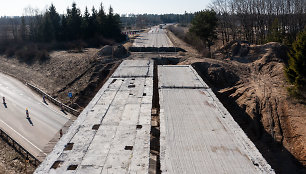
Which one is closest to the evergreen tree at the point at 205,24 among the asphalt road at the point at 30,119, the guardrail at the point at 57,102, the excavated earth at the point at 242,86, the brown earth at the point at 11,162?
the excavated earth at the point at 242,86

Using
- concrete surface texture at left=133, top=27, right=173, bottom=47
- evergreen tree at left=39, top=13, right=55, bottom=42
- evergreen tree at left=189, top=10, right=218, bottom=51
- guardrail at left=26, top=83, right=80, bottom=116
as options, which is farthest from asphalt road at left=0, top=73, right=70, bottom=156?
evergreen tree at left=39, top=13, right=55, bottom=42

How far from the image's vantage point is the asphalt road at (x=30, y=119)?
64.3 feet

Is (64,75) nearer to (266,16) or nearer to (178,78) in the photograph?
(178,78)

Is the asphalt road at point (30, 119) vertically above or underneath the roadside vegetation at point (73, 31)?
underneath

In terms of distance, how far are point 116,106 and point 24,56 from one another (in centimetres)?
3817

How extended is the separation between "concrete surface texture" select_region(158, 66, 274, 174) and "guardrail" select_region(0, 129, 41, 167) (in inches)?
378

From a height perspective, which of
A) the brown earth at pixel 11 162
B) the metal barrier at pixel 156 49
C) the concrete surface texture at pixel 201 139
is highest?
the metal barrier at pixel 156 49

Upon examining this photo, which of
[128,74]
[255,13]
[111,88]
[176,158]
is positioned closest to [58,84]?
[128,74]

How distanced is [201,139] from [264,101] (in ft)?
35.3

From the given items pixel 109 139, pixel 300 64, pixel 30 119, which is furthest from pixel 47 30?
pixel 300 64

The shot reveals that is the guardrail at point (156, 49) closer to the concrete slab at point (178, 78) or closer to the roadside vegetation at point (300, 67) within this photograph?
the concrete slab at point (178, 78)

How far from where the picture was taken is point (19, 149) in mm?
18406

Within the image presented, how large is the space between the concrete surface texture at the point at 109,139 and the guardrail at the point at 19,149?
5.96 m

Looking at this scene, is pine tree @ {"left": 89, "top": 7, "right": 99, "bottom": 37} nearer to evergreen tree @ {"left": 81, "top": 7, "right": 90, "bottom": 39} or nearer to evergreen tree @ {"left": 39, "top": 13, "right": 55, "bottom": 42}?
evergreen tree @ {"left": 81, "top": 7, "right": 90, "bottom": 39}
